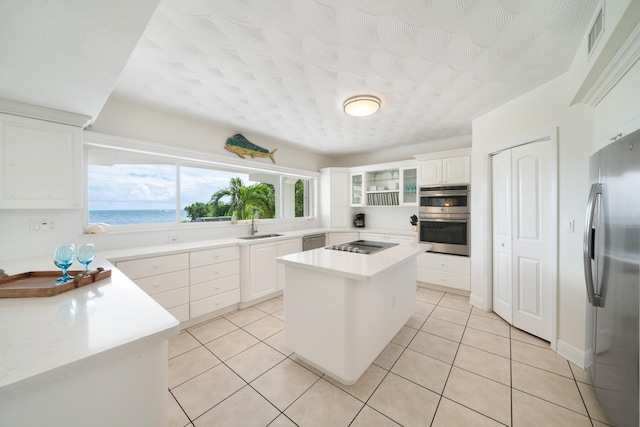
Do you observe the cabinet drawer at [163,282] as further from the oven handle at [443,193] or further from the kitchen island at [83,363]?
the oven handle at [443,193]

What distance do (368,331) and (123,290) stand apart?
1657 millimetres

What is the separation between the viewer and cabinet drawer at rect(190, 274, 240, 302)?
264 cm

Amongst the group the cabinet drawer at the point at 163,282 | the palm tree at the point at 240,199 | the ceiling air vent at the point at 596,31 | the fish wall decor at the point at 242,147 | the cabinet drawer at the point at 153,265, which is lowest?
the cabinet drawer at the point at 163,282

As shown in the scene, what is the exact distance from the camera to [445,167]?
3658 millimetres

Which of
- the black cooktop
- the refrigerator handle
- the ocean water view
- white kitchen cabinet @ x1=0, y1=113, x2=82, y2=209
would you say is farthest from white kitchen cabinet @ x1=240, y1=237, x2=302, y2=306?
the refrigerator handle

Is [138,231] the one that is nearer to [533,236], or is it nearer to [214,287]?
[214,287]

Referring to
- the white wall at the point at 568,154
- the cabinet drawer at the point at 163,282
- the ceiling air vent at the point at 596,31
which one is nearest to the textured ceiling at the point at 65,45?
the cabinet drawer at the point at 163,282

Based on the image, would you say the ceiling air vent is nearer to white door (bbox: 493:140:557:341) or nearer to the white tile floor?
white door (bbox: 493:140:557:341)

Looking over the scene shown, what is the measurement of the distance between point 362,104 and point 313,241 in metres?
2.46

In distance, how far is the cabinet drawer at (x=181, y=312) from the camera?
8.16 ft

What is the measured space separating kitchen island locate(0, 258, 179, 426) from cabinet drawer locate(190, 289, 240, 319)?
1.72m

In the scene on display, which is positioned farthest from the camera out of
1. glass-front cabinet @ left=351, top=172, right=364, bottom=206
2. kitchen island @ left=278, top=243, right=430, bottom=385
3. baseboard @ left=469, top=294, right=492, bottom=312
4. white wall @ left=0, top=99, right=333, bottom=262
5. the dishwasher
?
glass-front cabinet @ left=351, top=172, right=364, bottom=206

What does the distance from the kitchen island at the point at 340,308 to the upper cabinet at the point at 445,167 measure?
79.4 inches

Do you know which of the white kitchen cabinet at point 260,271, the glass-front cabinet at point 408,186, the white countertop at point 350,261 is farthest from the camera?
the glass-front cabinet at point 408,186
